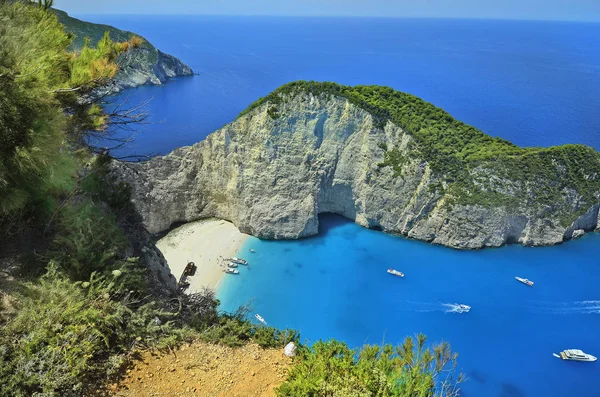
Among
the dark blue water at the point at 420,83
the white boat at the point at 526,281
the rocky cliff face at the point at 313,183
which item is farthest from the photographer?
the dark blue water at the point at 420,83

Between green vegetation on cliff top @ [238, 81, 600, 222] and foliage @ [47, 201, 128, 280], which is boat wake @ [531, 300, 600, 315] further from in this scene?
foliage @ [47, 201, 128, 280]

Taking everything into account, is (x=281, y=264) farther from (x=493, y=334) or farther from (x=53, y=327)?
(x=53, y=327)

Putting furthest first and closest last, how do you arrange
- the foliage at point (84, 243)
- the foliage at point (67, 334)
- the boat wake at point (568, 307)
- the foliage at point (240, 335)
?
the boat wake at point (568, 307)
the foliage at point (240, 335)
the foliage at point (84, 243)
the foliage at point (67, 334)

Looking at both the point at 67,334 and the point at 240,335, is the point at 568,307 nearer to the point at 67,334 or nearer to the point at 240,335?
the point at 240,335

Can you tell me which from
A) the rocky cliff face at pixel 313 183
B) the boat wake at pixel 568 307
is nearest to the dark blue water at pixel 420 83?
the rocky cliff face at pixel 313 183

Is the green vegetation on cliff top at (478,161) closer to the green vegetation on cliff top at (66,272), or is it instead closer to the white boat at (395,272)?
the white boat at (395,272)

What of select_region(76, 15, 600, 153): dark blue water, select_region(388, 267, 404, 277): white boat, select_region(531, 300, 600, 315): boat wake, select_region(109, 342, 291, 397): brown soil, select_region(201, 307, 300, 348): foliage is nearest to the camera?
select_region(109, 342, 291, 397): brown soil

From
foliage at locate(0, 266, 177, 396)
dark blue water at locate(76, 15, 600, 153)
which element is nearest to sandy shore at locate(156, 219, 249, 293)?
dark blue water at locate(76, 15, 600, 153)
